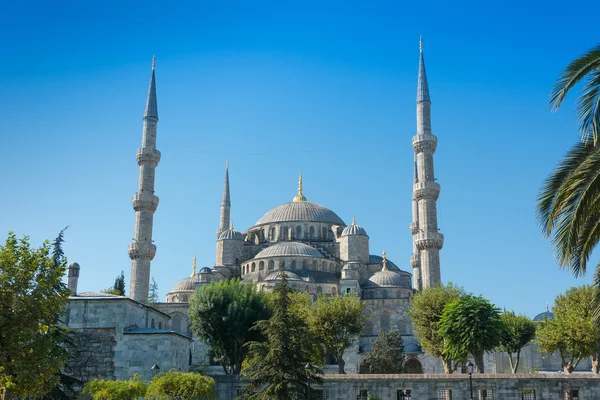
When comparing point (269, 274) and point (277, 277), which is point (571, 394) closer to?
point (277, 277)

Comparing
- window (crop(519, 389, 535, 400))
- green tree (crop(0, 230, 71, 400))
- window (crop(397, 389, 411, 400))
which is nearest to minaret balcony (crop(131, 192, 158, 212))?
window (crop(397, 389, 411, 400))

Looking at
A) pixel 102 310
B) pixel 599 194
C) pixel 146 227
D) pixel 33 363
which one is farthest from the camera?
pixel 146 227

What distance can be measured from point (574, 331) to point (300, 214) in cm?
2813

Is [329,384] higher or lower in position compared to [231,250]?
lower

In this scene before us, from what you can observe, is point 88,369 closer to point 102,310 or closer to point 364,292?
point 102,310

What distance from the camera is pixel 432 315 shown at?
32219 millimetres

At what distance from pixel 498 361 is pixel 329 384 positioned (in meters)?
23.5

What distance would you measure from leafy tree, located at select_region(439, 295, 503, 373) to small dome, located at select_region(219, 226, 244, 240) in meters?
25.4

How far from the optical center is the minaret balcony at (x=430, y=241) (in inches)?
1626

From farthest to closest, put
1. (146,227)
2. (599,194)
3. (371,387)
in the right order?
(146,227) < (371,387) < (599,194)

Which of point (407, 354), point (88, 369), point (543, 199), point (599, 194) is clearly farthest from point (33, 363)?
point (407, 354)

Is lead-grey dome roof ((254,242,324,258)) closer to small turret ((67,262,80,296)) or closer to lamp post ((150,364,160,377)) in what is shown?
small turret ((67,262,80,296))

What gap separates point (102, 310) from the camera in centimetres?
2616

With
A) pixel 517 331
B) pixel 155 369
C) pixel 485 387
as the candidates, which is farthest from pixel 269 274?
pixel 485 387
